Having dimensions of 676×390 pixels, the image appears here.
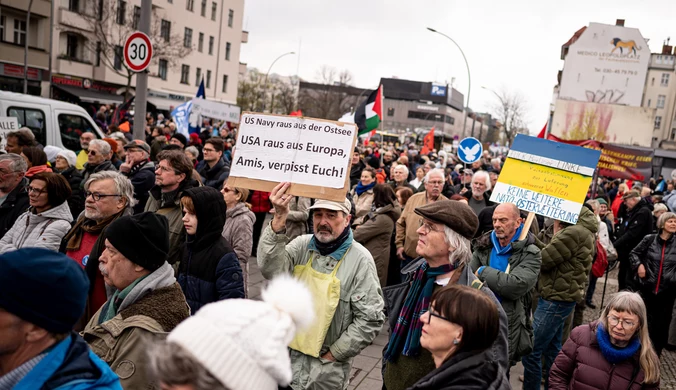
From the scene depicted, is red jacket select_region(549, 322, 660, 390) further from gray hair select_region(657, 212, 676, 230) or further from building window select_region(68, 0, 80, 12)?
building window select_region(68, 0, 80, 12)

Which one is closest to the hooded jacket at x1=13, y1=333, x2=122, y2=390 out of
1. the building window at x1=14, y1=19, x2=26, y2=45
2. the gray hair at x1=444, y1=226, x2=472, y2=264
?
the gray hair at x1=444, y1=226, x2=472, y2=264

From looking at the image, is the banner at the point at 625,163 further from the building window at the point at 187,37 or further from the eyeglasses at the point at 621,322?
the building window at the point at 187,37

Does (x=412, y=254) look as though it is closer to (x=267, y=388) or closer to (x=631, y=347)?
(x=631, y=347)

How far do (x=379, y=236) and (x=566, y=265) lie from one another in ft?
7.44

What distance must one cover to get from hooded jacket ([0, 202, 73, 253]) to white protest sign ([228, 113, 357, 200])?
166cm

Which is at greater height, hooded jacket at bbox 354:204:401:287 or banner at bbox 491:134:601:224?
banner at bbox 491:134:601:224

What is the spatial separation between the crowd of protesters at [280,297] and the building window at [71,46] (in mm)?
→ 33206

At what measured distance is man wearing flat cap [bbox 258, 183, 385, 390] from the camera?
332 cm

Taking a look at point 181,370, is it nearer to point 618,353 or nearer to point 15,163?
point 618,353

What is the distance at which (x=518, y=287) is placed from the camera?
4.00m

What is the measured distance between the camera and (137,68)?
8.67 m

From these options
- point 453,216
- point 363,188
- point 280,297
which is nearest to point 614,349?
point 453,216

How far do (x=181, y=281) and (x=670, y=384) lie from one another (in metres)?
5.61

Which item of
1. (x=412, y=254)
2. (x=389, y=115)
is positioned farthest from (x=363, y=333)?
(x=389, y=115)
